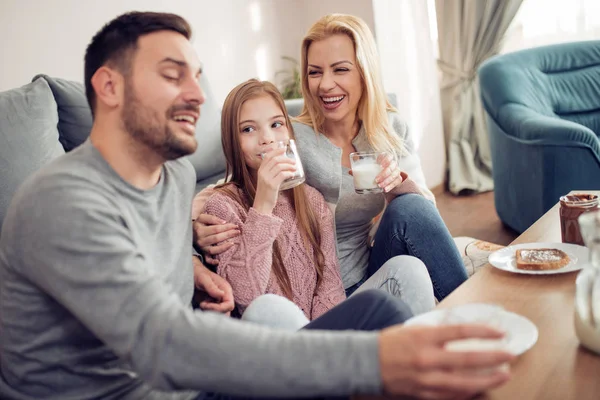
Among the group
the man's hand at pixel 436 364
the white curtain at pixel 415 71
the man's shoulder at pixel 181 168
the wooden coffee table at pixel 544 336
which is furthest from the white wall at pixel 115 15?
the man's hand at pixel 436 364

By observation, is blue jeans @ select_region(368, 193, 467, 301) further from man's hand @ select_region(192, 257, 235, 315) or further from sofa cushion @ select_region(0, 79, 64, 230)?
sofa cushion @ select_region(0, 79, 64, 230)

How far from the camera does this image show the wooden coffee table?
0.96 m

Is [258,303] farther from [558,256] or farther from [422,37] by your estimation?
[422,37]

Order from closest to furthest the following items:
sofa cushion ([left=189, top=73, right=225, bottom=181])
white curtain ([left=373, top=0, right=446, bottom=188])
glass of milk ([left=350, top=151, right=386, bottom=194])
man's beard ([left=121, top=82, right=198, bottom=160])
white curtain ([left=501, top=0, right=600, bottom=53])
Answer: man's beard ([left=121, top=82, right=198, bottom=160])
glass of milk ([left=350, top=151, right=386, bottom=194])
sofa cushion ([left=189, top=73, right=225, bottom=181])
white curtain ([left=373, top=0, right=446, bottom=188])
white curtain ([left=501, top=0, right=600, bottom=53])

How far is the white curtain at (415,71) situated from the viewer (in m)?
4.09

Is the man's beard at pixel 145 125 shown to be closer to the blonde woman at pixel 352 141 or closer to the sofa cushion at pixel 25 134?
the sofa cushion at pixel 25 134

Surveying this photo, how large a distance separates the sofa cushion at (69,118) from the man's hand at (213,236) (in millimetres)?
484

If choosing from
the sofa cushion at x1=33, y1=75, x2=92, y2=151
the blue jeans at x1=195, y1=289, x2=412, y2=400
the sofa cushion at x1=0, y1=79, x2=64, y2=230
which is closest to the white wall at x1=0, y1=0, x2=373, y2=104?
the sofa cushion at x1=33, y1=75, x2=92, y2=151

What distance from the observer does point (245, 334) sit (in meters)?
0.87

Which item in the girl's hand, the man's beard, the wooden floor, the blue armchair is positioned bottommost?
the wooden floor

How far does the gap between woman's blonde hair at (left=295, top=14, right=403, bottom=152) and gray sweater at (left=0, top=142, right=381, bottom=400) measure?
1.08m

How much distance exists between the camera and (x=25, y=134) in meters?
1.62

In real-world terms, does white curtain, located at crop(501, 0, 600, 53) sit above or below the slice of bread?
above

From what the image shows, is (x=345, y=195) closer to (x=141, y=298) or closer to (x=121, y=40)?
(x=121, y=40)
